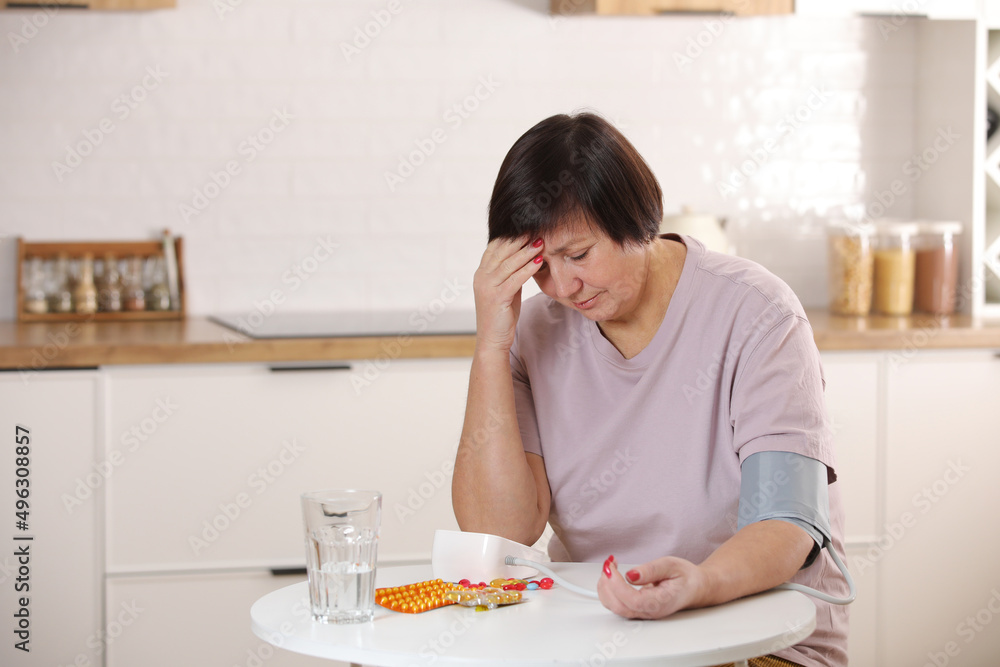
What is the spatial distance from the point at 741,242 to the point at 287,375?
149 cm

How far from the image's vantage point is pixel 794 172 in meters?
3.05

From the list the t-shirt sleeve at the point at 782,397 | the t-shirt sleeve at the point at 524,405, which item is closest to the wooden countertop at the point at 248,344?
the t-shirt sleeve at the point at 524,405

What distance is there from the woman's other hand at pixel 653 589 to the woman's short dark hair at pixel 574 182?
47 cm

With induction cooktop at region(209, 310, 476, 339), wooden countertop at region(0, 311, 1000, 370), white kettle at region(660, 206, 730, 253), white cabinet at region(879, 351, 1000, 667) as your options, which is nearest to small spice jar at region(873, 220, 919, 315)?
wooden countertop at region(0, 311, 1000, 370)

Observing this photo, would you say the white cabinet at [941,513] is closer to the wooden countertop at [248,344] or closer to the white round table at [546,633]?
the wooden countertop at [248,344]

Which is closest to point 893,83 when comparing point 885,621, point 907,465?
point 907,465

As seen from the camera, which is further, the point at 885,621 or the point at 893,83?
the point at 893,83

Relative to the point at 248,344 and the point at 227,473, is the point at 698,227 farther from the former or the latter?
the point at 227,473

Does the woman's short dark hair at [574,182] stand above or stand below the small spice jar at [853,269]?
above

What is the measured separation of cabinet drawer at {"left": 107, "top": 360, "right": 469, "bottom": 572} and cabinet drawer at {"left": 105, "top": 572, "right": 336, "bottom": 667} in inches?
1.6

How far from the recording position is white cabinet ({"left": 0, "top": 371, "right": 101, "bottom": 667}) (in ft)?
7.09

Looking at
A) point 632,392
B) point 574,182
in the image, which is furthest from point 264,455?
point 574,182

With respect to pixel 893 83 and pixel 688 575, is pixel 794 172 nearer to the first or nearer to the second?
pixel 893 83

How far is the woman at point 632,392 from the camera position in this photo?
1.22 meters
